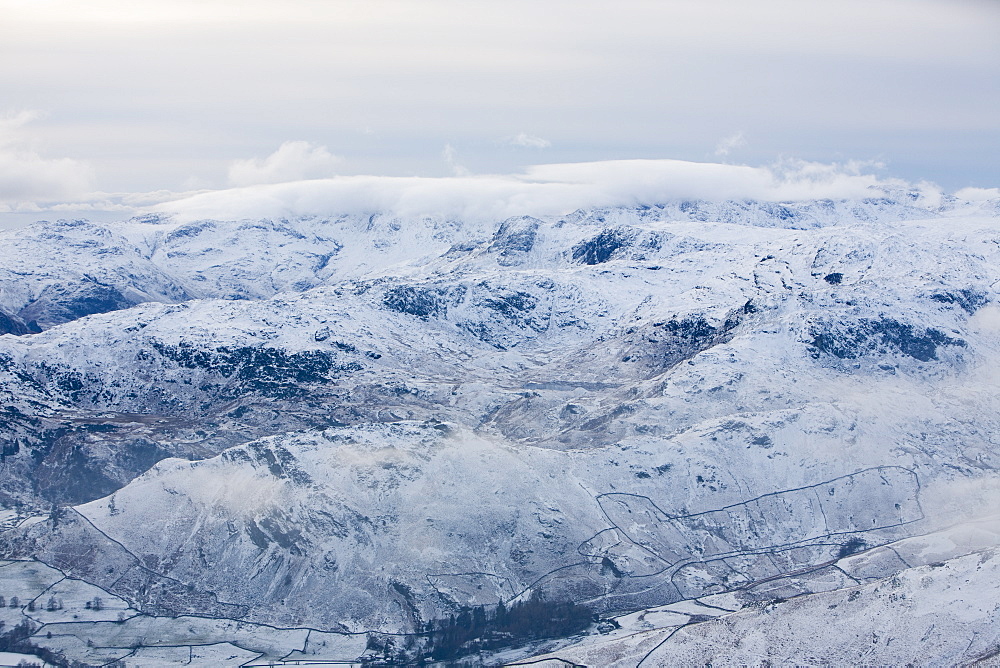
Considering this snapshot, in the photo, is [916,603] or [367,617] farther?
[367,617]

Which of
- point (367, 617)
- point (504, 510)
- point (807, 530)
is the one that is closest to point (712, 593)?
point (807, 530)

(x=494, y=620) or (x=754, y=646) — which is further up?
(x=754, y=646)

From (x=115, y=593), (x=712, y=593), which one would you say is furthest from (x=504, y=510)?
(x=115, y=593)

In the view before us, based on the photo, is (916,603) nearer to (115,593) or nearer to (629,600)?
(629,600)

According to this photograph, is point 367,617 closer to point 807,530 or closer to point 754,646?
point 754,646

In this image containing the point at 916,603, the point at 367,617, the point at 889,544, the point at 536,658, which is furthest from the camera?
the point at 889,544

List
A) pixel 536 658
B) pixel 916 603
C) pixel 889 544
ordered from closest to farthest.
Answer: pixel 916 603 < pixel 536 658 < pixel 889 544
